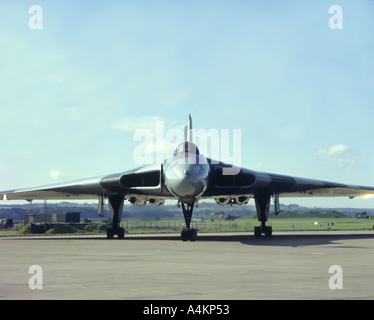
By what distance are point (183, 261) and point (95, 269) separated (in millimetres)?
2906

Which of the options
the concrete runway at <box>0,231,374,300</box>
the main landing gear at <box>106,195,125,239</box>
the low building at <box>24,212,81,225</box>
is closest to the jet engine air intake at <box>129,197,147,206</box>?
the main landing gear at <box>106,195,125,239</box>

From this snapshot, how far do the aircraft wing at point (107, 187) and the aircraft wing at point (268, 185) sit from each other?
258 centimetres

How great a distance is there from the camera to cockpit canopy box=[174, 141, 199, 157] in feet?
84.6

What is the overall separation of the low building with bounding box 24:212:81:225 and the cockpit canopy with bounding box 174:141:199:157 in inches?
1562

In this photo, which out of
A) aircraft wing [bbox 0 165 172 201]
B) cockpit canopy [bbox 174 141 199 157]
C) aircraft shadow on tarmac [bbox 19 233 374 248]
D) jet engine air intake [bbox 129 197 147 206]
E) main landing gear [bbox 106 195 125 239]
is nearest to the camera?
aircraft shadow on tarmac [bbox 19 233 374 248]

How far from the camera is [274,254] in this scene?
676 inches

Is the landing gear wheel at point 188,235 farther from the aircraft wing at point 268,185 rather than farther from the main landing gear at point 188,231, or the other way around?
the aircraft wing at point 268,185

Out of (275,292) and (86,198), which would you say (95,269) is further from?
(86,198)

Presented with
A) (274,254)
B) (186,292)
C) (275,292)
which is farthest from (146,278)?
(274,254)

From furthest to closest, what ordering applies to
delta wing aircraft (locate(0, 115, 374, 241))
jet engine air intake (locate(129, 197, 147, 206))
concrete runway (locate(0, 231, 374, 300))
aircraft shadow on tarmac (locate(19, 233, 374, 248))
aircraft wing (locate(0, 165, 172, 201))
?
1. jet engine air intake (locate(129, 197, 147, 206))
2. aircraft wing (locate(0, 165, 172, 201))
3. delta wing aircraft (locate(0, 115, 374, 241))
4. aircraft shadow on tarmac (locate(19, 233, 374, 248))
5. concrete runway (locate(0, 231, 374, 300))

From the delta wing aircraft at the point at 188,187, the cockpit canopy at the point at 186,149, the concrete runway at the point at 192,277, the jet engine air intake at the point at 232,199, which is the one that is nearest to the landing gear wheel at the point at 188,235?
the delta wing aircraft at the point at 188,187

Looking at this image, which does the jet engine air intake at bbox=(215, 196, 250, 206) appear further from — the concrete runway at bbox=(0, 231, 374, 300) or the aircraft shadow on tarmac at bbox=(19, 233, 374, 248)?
the concrete runway at bbox=(0, 231, 374, 300)

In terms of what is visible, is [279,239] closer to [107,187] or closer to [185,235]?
[185,235]

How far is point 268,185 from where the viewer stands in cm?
2866
